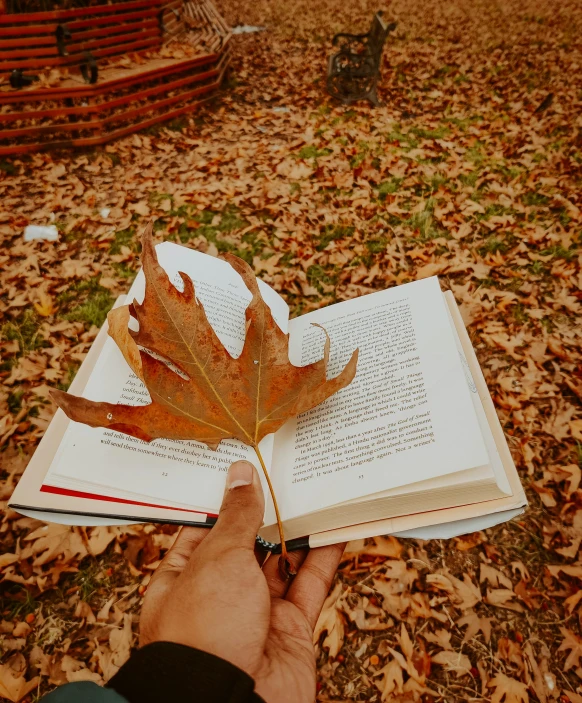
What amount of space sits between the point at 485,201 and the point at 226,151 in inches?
113

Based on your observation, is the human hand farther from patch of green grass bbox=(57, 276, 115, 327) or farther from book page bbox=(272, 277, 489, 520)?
patch of green grass bbox=(57, 276, 115, 327)

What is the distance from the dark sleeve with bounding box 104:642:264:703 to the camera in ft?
2.45

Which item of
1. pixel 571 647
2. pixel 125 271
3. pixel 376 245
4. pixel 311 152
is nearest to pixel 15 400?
pixel 125 271

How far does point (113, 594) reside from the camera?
1.92 metres

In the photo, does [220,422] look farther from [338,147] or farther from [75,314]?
[338,147]

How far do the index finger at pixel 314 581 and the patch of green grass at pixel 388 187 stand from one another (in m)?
3.36

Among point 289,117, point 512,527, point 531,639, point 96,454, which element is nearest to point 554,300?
point 512,527

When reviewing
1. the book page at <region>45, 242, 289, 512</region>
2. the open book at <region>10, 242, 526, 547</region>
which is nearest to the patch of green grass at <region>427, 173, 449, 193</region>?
Answer: the open book at <region>10, 242, 526, 547</region>

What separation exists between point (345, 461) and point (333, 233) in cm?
274

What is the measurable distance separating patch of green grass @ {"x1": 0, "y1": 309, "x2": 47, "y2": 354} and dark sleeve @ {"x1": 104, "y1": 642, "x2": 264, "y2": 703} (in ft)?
8.37

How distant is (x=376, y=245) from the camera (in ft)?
11.2

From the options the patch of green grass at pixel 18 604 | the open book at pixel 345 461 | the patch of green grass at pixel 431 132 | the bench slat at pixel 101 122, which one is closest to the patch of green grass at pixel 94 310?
the patch of green grass at pixel 18 604

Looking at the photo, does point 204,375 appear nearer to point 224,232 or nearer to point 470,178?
point 224,232

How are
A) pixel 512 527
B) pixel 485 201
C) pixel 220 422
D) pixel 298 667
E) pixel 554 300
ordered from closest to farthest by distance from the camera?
pixel 298 667 → pixel 220 422 → pixel 512 527 → pixel 554 300 → pixel 485 201
